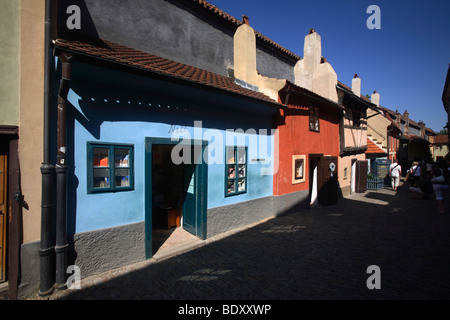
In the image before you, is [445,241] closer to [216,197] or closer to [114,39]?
[216,197]

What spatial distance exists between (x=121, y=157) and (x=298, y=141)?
24.1 feet

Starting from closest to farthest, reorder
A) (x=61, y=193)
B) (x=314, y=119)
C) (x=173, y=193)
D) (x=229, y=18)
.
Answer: (x=61, y=193), (x=173, y=193), (x=229, y=18), (x=314, y=119)

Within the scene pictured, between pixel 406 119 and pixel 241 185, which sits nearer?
pixel 241 185

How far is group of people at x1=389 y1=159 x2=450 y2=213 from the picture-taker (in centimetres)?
884

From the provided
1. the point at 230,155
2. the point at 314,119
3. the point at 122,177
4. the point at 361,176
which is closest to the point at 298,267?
the point at 230,155

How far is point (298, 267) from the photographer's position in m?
4.80

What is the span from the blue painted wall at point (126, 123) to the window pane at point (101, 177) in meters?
0.20

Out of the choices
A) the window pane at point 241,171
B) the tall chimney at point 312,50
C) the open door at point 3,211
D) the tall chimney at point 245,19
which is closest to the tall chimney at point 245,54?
the tall chimney at point 245,19

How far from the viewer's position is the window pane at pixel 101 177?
448cm

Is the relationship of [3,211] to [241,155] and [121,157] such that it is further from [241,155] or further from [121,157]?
[241,155]

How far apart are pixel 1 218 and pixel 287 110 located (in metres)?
8.70
